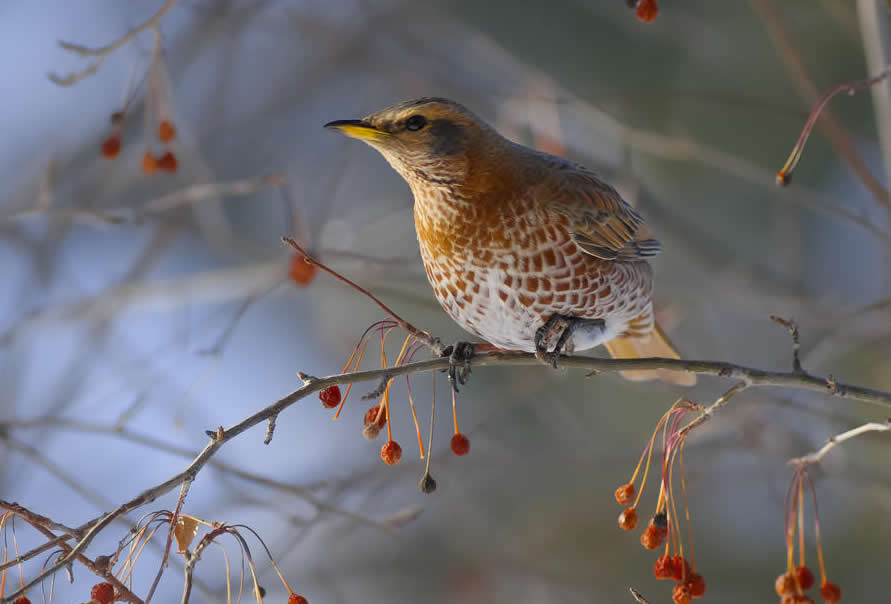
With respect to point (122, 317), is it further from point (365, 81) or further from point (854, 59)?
point (854, 59)

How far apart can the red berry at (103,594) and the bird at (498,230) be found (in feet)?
4.78

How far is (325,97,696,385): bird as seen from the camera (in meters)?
3.37

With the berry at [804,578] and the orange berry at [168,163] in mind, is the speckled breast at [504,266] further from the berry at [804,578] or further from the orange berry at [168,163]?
the berry at [804,578]

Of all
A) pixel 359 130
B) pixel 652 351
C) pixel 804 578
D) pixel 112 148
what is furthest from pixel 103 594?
pixel 652 351

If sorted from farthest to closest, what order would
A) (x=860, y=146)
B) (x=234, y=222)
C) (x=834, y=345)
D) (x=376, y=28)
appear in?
(x=234, y=222)
(x=860, y=146)
(x=376, y=28)
(x=834, y=345)

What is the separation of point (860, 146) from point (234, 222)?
17.5ft

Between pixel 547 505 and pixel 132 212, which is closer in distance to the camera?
pixel 132 212

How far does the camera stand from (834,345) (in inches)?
213

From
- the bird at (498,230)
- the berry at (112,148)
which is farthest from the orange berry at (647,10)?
the berry at (112,148)

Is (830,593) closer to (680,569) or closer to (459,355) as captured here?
(680,569)

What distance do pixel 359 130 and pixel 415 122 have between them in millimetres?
225

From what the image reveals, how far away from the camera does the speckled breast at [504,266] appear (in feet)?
11.1

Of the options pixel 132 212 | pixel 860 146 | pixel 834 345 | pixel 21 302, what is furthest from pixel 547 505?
pixel 132 212

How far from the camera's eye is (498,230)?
3.37 m
